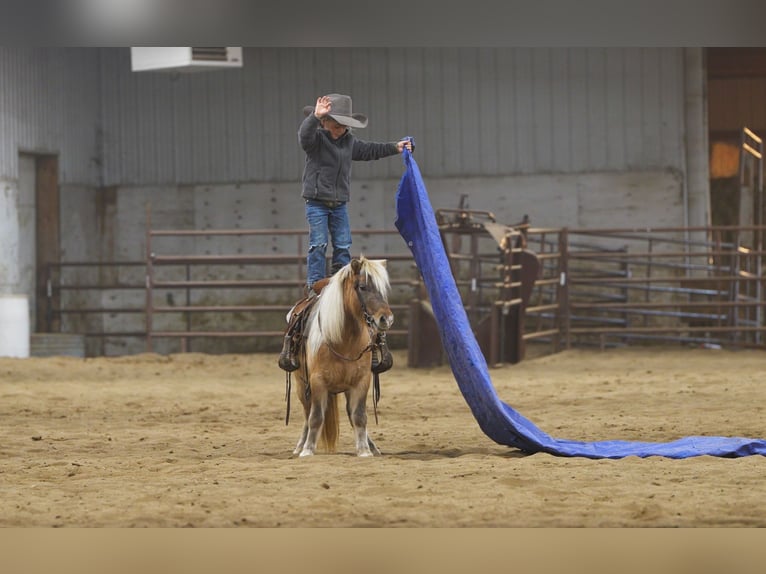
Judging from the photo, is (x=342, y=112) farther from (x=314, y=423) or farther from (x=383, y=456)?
(x=383, y=456)

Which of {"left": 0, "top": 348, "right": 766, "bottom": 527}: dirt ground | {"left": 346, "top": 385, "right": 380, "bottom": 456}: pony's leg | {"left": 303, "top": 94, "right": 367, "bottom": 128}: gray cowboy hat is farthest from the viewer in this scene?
{"left": 303, "top": 94, "right": 367, "bottom": 128}: gray cowboy hat

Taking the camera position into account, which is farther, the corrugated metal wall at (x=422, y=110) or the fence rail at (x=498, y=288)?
the corrugated metal wall at (x=422, y=110)

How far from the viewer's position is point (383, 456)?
7195 millimetres

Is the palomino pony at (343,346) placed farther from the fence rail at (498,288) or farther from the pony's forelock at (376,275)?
the fence rail at (498,288)

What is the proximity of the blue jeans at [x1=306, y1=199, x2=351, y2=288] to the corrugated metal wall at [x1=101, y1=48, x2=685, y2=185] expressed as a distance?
33.2ft

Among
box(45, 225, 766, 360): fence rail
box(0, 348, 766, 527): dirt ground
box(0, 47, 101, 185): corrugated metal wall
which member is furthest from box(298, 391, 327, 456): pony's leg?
box(0, 47, 101, 185): corrugated metal wall

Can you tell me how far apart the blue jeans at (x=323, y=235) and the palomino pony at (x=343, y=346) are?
0.25 m

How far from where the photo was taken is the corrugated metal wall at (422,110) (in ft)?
56.9

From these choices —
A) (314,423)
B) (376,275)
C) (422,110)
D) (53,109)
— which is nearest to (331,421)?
(314,423)

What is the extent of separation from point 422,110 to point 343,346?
11215mm

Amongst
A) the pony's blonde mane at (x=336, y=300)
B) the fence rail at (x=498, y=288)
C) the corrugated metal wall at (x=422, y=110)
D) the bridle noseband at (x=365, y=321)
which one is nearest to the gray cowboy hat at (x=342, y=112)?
the pony's blonde mane at (x=336, y=300)

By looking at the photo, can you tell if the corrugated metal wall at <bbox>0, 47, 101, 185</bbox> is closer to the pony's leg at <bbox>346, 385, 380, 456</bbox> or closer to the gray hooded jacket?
the gray hooded jacket

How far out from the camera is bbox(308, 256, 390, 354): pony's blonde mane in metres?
6.84

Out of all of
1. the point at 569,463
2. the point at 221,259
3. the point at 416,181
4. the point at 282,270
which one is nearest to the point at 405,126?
the point at 282,270
